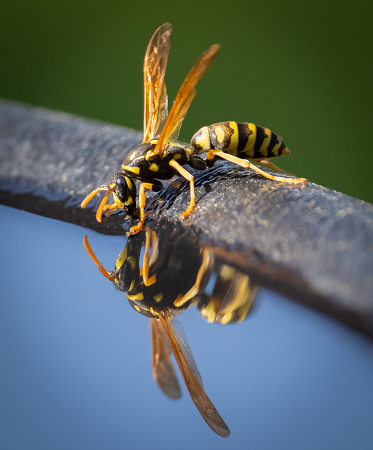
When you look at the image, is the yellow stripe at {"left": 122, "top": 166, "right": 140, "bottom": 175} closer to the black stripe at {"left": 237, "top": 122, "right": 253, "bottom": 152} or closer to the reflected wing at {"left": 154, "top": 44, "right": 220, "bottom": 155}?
the reflected wing at {"left": 154, "top": 44, "right": 220, "bottom": 155}

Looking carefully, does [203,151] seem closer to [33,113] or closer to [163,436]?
[33,113]

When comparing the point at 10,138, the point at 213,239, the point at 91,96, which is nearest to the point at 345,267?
the point at 213,239

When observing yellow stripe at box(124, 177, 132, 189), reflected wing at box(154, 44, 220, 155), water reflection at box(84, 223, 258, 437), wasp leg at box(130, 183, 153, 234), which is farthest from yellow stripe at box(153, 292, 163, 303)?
reflected wing at box(154, 44, 220, 155)

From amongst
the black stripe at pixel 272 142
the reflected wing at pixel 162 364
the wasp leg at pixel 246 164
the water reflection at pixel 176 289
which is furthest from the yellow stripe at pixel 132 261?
the black stripe at pixel 272 142

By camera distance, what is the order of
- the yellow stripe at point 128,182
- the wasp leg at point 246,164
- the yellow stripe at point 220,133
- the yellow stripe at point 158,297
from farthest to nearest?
the yellow stripe at point 220,133 < the yellow stripe at point 128,182 < the wasp leg at point 246,164 < the yellow stripe at point 158,297

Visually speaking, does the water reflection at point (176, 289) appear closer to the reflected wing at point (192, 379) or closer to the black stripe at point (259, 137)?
the reflected wing at point (192, 379)

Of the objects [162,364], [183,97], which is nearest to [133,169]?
[183,97]

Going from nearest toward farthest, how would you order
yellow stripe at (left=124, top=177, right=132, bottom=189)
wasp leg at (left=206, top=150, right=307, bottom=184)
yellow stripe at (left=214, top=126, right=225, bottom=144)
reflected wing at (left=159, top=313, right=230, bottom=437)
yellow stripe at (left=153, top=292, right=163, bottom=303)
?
1. reflected wing at (left=159, top=313, right=230, bottom=437)
2. yellow stripe at (left=153, top=292, right=163, bottom=303)
3. wasp leg at (left=206, top=150, right=307, bottom=184)
4. yellow stripe at (left=124, top=177, right=132, bottom=189)
5. yellow stripe at (left=214, top=126, right=225, bottom=144)
